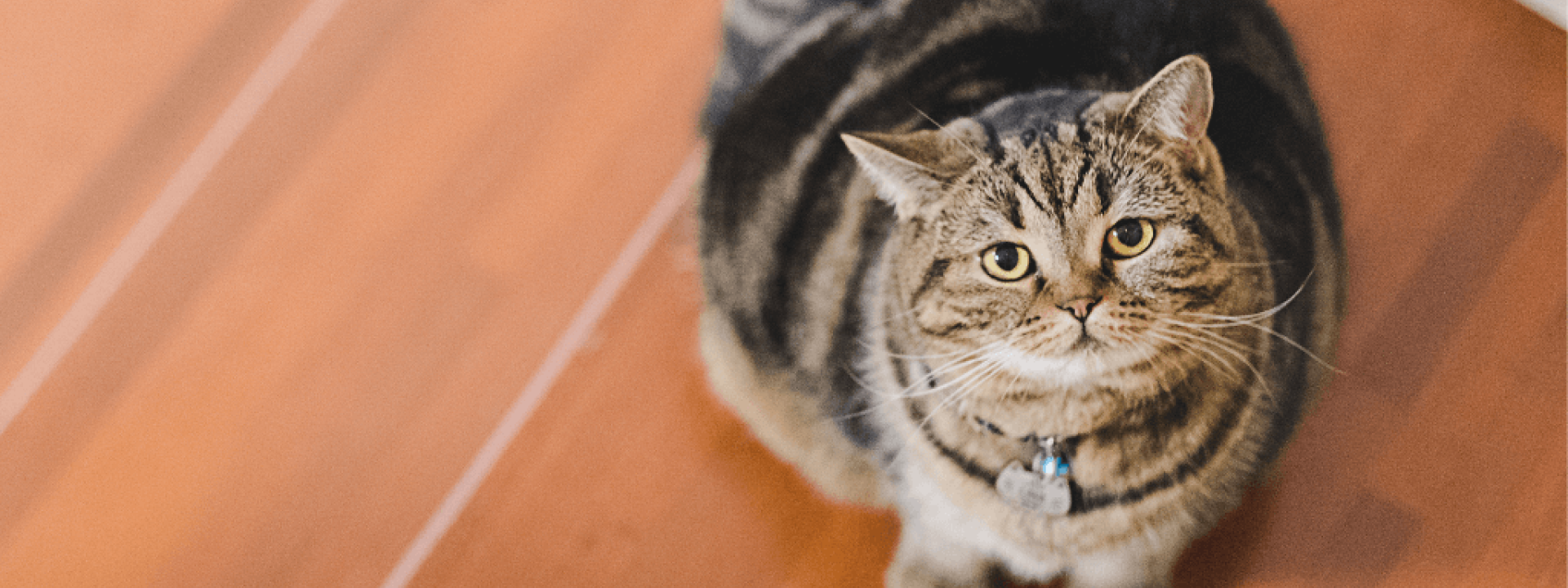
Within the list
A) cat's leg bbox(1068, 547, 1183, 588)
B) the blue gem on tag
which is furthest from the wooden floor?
the blue gem on tag

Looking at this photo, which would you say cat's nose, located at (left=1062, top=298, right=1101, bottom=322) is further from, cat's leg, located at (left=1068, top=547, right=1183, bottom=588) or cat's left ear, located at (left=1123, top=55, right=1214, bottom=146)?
cat's leg, located at (left=1068, top=547, right=1183, bottom=588)

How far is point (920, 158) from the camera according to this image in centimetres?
83

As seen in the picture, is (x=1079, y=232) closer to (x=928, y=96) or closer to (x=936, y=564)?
(x=928, y=96)

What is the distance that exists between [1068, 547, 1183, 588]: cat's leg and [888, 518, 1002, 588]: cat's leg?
0.35 feet

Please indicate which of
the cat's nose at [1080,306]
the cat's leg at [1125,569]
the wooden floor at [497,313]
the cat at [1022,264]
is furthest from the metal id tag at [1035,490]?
the wooden floor at [497,313]

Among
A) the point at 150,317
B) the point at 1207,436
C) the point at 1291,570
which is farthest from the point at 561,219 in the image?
the point at 1291,570

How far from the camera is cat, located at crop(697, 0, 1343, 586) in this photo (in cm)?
83

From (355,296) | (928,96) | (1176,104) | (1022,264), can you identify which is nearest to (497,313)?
(355,296)

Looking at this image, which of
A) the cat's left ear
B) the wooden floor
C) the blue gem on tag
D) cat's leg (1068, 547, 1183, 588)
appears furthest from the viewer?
the wooden floor

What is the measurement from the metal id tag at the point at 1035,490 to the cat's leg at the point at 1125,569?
118 millimetres

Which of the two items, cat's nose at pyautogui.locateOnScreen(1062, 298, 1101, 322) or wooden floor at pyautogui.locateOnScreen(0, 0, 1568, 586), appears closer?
cat's nose at pyautogui.locateOnScreen(1062, 298, 1101, 322)

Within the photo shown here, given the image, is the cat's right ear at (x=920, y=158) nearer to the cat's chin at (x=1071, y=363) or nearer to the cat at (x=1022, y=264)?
the cat at (x=1022, y=264)

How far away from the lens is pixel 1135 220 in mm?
825

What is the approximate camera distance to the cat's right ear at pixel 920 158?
0.81 metres
